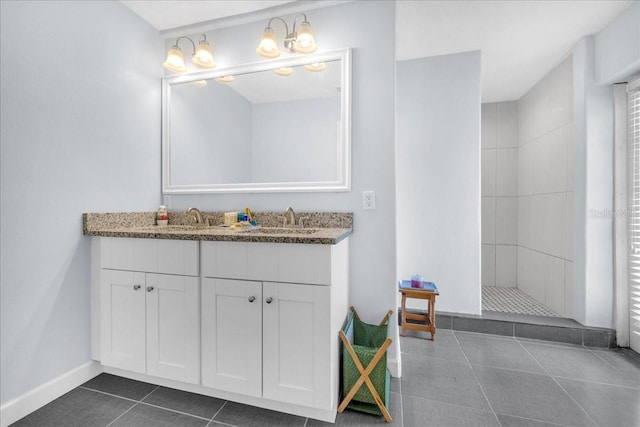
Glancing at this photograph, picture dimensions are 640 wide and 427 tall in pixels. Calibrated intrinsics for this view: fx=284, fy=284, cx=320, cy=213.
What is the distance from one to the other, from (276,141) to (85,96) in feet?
3.79

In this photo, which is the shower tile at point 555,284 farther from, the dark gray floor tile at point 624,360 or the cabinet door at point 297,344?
the cabinet door at point 297,344

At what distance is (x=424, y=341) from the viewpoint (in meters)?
2.20

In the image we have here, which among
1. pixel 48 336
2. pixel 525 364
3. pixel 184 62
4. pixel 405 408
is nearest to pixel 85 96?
pixel 184 62

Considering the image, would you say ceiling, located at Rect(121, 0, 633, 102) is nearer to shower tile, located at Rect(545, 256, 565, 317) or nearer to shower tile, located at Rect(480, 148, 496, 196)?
shower tile, located at Rect(480, 148, 496, 196)

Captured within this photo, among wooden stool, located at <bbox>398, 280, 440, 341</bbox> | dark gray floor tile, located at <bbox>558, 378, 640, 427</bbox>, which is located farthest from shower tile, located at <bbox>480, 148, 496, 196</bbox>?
dark gray floor tile, located at <bbox>558, 378, 640, 427</bbox>

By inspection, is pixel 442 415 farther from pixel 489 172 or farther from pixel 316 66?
pixel 489 172

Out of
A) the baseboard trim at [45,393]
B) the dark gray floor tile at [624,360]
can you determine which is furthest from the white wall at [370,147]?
the baseboard trim at [45,393]

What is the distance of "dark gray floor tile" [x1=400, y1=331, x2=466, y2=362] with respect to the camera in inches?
78.5

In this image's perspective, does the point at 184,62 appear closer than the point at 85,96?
No

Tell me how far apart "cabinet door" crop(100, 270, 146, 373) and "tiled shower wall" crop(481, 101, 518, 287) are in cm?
362

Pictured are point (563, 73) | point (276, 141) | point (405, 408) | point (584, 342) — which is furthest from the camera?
point (563, 73)

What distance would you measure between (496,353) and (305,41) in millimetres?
2493

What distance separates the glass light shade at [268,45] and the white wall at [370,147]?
0.93 feet

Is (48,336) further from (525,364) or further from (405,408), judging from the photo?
(525,364)
